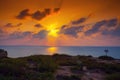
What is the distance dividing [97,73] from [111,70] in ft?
4.98

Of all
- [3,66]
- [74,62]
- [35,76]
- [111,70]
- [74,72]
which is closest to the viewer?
[35,76]

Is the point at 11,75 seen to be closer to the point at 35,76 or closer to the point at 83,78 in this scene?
the point at 35,76

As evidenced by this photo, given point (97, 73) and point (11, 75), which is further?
point (97, 73)

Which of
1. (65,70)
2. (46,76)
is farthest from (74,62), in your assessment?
(46,76)

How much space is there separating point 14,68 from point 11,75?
0.61 m

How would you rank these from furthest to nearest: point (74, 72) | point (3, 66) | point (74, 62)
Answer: point (74, 62) < point (74, 72) < point (3, 66)

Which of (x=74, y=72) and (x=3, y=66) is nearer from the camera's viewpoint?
(x=3, y=66)

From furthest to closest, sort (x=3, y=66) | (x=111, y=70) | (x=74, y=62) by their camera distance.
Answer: (x=74, y=62)
(x=111, y=70)
(x=3, y=66)

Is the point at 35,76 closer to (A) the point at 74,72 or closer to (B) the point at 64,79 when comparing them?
(B) the point at 64,79

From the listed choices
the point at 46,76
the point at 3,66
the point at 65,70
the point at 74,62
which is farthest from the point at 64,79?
the point at 74,62

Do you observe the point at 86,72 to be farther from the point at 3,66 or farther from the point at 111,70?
the point at 3,66

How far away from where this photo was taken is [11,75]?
1653cm

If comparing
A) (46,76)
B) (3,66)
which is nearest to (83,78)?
(46,76)

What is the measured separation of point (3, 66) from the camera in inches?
684
